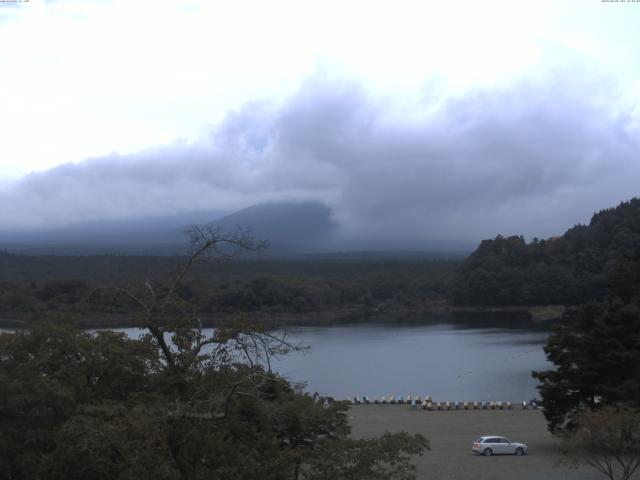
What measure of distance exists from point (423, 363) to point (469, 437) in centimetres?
2040

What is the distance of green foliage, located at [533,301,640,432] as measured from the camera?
16453 mm

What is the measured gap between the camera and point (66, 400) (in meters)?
9.10

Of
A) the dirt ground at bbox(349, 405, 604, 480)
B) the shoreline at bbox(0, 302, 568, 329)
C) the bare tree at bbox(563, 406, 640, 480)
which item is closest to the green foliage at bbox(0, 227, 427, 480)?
the bare tree at bbox(563, 406, 640, 480)

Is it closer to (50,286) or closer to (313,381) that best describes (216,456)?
(313,381)

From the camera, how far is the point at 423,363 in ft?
131

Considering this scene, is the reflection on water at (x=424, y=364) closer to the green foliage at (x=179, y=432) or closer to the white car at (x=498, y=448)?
the white car at (x=498, y=448)

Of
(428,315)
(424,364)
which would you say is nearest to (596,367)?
(424,364)

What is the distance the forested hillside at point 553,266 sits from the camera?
7212cm

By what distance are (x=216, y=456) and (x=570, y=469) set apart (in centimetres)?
1078

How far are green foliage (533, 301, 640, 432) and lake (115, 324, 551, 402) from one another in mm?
8361

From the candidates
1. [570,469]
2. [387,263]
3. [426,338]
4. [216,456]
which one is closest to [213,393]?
[216,456]

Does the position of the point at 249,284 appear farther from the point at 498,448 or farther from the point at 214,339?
the point at 214,339

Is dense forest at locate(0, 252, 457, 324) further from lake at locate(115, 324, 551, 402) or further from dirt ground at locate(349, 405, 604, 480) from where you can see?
dirt ground at locate(349, 405, 604, 480)

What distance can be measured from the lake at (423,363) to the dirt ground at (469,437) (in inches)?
147
